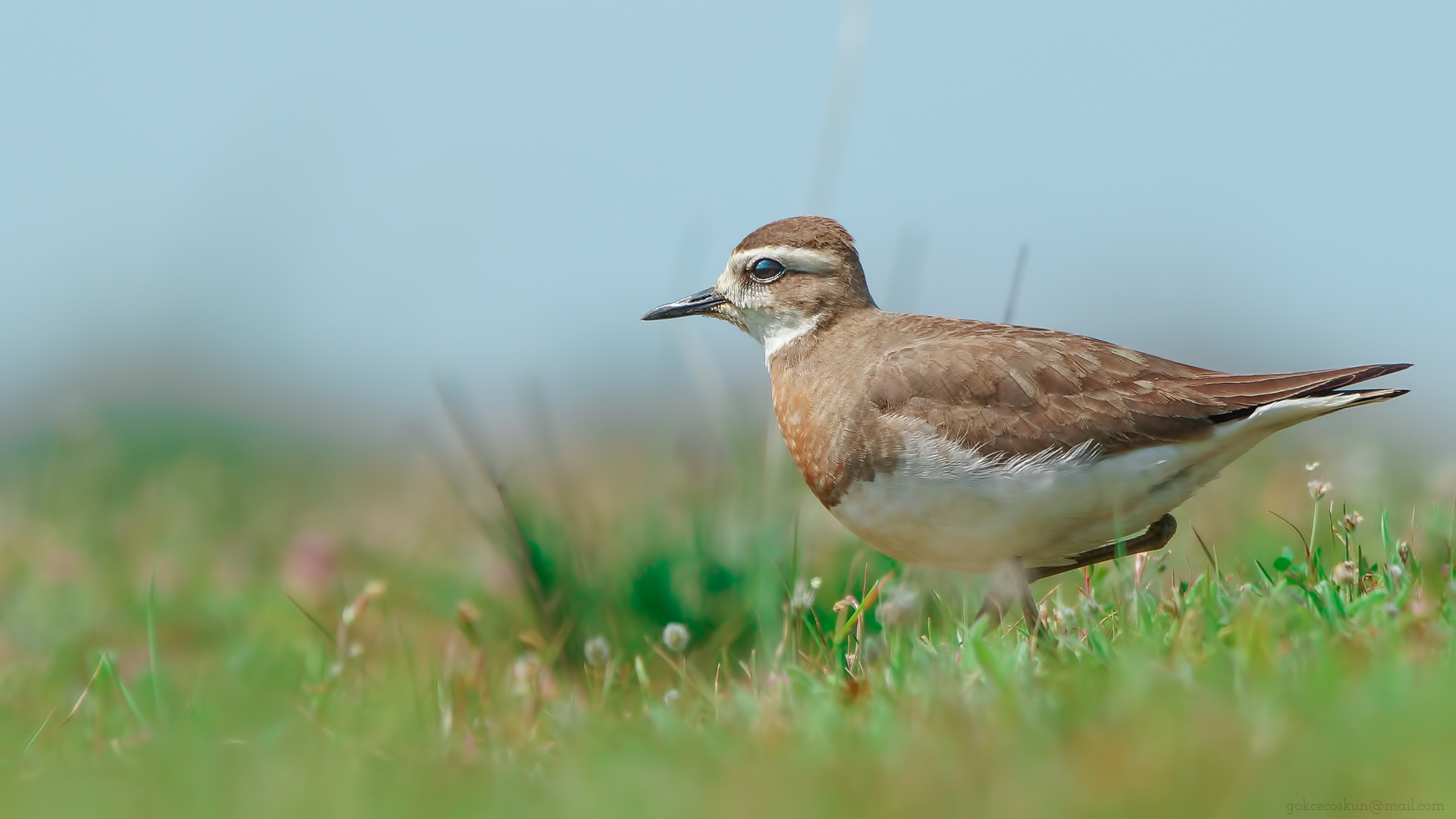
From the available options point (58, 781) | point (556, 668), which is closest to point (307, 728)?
point (58, 781)

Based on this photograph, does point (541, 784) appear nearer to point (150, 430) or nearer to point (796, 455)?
point (796, 455)

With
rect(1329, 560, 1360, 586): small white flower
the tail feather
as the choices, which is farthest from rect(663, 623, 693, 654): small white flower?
rect(1329, 560, 1360, 586): small white flower

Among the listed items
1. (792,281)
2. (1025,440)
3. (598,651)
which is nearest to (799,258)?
(792,281)

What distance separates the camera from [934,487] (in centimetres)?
521

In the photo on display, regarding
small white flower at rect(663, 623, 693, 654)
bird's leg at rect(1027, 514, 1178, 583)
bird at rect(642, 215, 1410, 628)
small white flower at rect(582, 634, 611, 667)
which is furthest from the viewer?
bird's leg at rect(1027, 514, 1178, 583)

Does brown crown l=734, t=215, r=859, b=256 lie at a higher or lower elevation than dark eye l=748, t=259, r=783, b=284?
higher

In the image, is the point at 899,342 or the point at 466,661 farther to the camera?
the point at 466,661

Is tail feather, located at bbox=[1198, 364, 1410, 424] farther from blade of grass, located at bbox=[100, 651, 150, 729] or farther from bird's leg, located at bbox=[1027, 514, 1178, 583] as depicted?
blade of grass, located at bbox=[100, 651, 150, 729]

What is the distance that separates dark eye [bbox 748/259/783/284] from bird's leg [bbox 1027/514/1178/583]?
1.99 m

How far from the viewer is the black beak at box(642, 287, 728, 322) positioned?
22.6 ft

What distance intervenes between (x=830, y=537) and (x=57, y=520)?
5.82m

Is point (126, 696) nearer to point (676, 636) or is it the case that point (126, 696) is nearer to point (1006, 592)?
point (676, 636)

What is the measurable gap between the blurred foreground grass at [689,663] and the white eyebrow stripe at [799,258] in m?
0.91

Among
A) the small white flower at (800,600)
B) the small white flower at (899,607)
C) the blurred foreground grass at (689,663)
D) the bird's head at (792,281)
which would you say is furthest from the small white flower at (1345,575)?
the bird's head at (792,281)
